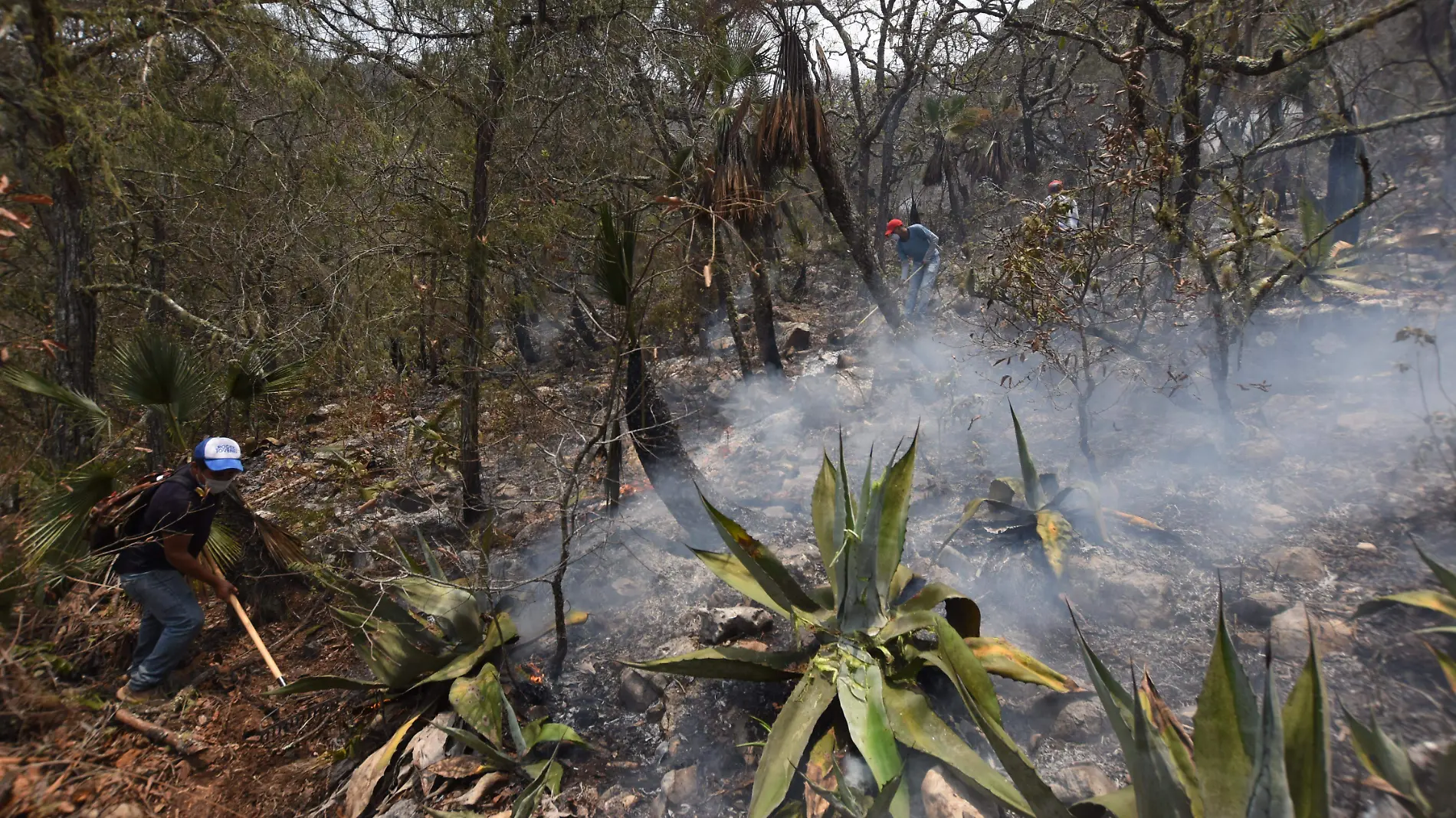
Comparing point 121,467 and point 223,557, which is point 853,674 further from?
point 121,467

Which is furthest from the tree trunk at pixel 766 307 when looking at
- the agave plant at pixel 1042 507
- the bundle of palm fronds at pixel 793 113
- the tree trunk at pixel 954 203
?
the tree trunk at pixel 954 203

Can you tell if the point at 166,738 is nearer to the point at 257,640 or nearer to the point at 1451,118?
the point at 257,640

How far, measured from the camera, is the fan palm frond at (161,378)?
3.24 meters

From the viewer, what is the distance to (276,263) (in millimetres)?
6223

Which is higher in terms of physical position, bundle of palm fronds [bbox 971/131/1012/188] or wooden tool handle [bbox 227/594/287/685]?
bundle of palm fronds [bbox 971/131/1012/188]

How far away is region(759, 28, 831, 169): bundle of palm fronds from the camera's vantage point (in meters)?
5.30

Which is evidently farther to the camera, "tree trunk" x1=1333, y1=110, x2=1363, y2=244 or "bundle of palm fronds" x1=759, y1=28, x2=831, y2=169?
"tree trunk" x1=1333, y1=110, x2=1363, y2=244

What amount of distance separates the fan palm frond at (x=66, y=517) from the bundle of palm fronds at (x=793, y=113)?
16.1 feet

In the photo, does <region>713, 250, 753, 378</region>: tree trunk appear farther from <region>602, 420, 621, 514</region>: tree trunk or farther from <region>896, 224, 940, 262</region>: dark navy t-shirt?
<region>602, 420, 621, 514</region>: tree trunk

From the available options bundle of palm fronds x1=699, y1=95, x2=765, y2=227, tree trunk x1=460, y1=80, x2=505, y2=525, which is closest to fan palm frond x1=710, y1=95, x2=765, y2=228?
bundle of palm fronds x1=699, y1=95, x2=765, y2=227

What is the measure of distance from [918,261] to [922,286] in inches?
12.7

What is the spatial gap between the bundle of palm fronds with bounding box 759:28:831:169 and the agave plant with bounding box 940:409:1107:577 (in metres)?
3.23

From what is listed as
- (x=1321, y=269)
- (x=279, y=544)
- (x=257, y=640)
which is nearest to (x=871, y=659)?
(x=257, y=640)

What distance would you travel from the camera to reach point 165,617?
10.9ft
